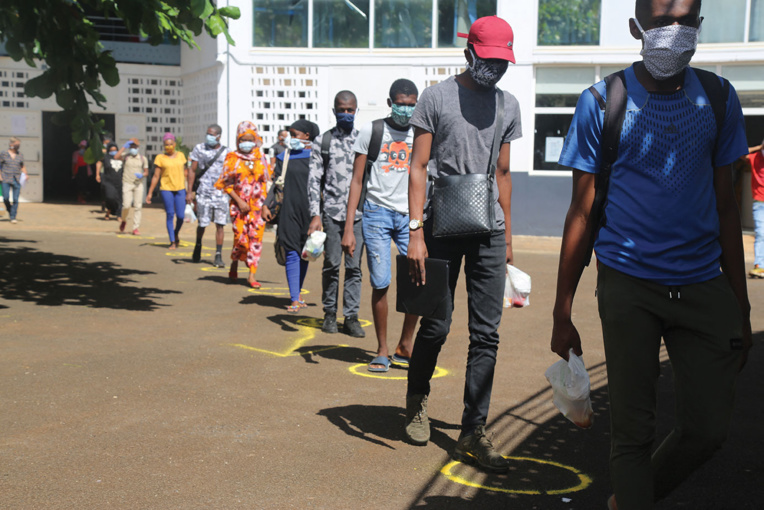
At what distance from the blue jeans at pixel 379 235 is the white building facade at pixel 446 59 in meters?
12.5

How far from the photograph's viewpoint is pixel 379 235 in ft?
21.5

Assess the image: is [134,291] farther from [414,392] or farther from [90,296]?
[414,392]

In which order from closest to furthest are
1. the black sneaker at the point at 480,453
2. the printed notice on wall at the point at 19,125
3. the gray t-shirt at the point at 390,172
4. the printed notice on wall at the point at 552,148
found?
the black sneaker at the point at 480,453 → the gray t-shirt at the point at 390,172 → the printed notice on wall at the point at 552,148 → the printed notice on wall at the point at 19,125

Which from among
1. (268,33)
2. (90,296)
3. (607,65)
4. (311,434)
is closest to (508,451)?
(311,434)

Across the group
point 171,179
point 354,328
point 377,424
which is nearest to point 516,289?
point 377,424

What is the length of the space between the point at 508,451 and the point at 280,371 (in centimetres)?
220

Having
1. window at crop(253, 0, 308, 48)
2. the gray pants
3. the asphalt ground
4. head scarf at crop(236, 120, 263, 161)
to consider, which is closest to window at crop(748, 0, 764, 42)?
window at crop(253, 0, 308, 48)

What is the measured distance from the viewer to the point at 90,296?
9680 millimetres

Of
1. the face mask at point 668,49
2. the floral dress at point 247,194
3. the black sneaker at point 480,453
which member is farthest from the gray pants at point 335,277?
the face mask at point 668,49

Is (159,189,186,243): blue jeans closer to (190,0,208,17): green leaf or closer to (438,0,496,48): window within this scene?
(190,0,208,17): green leaf

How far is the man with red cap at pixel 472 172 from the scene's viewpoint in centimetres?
444

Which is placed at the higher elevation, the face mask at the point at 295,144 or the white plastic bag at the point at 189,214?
the face mask at the point at 295,144

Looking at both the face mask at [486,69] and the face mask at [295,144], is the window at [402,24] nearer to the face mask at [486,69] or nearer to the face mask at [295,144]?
the face mask at [295,144]

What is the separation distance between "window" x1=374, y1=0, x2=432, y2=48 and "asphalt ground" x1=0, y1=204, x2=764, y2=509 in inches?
444
